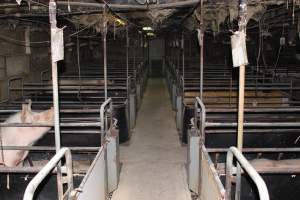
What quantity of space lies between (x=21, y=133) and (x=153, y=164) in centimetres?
227

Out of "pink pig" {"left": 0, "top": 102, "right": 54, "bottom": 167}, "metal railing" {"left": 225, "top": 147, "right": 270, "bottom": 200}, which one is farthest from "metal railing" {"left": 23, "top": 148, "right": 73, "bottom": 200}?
"pink pig" {"left": 0, "top": 102, "right": 54, "bottom": 167}

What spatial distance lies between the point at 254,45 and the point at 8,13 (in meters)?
13.7

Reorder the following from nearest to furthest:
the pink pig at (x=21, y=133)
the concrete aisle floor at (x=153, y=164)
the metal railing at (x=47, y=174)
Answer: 1. the metal railing at (x=47, y=174)
2. the pink pig at (x=21, y=133)
3. the concrete aisle floor at (x=153, y=164)

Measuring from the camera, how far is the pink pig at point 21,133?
3.87 meters

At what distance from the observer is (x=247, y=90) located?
686 cm

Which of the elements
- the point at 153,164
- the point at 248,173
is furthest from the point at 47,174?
the point at 153,164

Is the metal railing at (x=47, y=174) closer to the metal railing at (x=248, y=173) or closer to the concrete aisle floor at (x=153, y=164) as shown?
the metal railing at (x=248, y=173)

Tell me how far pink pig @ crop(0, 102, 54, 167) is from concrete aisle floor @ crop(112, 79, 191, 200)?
4.11ft

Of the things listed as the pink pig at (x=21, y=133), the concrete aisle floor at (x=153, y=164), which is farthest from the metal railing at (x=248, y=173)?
the pink pig at (x=21, y=133)

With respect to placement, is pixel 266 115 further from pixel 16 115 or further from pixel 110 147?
pixel 16 115

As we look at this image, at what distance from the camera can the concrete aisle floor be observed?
14.8 feet

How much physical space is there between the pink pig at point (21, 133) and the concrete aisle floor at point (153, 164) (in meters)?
1.25

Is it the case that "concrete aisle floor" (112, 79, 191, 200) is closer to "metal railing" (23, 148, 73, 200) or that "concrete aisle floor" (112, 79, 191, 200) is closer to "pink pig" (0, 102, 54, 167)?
"pink pig" (0, 102, 54, 167)

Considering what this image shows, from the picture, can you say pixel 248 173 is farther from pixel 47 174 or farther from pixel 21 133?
pixel 21 133
